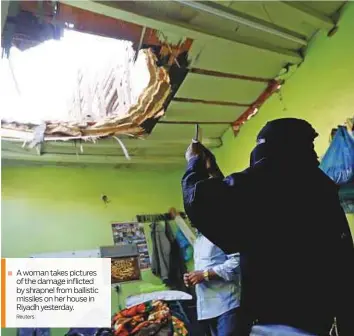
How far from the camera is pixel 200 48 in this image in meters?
2.10

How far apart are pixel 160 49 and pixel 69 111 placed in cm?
107

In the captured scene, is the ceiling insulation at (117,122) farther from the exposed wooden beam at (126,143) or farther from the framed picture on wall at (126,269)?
the framed picture on wall at (126,269)

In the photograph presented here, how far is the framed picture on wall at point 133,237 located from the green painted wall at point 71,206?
0.19ft

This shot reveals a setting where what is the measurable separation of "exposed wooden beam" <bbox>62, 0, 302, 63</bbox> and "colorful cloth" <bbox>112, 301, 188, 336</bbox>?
180 centimetres

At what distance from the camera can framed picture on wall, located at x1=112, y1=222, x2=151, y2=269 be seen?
3.41 metres

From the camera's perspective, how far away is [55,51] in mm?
2270

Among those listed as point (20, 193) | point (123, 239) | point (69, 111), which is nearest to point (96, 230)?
point (123, 239)

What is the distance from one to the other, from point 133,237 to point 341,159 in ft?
7.11

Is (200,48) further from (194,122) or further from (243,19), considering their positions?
(194,122)

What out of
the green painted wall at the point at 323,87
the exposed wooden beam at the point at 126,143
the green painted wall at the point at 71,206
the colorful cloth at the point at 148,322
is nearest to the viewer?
the green painted wall at the point at 323,87

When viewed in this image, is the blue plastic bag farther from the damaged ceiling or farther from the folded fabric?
the folded fabric
